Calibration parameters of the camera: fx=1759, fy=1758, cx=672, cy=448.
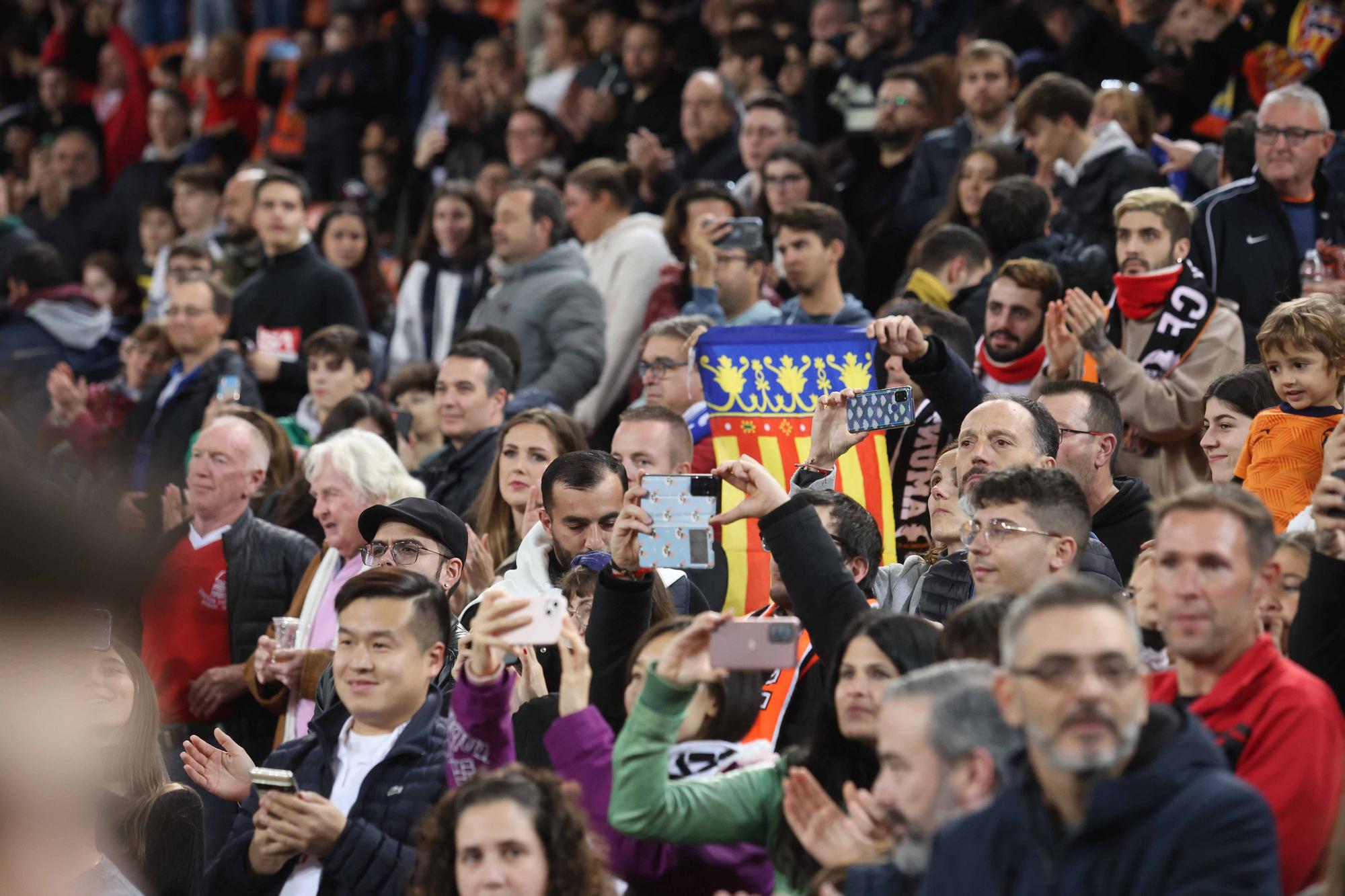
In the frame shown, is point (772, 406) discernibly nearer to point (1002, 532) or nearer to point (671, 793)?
point (1002, 532)

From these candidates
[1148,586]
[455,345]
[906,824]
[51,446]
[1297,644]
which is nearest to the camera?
[906,824]

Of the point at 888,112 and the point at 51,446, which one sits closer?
the point at 51,446

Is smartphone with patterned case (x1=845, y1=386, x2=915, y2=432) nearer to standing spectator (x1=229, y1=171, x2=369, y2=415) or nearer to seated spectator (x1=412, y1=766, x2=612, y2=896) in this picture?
seated spectator (x1=412, y1=766, x2=612, y2=896)

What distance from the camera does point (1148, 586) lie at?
13.4 ft

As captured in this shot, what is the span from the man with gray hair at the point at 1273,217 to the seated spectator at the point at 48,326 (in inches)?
247

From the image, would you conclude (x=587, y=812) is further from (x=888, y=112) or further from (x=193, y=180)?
(x=193, y=180)

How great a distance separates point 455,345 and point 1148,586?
4.00 metres

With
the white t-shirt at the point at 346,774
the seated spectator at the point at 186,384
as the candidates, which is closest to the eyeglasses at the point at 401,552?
the white t-shirt at the point at 346,774

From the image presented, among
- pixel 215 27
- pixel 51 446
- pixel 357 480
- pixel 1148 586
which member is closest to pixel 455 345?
pixel 357 480

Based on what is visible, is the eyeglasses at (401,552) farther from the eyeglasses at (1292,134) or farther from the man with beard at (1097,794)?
the eyeglasses at (1292,134)

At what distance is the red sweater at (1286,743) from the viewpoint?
125 inches

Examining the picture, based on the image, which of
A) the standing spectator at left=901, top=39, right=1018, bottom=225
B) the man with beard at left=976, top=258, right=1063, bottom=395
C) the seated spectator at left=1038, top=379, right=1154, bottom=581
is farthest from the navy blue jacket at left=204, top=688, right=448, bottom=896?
the standing spectator at left=901, top=39, right=1018, bottom=225

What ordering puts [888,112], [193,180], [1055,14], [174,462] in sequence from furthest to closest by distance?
[193,180] < [1055,14] < [888,112] < [174,462]

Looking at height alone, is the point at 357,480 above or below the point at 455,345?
below
